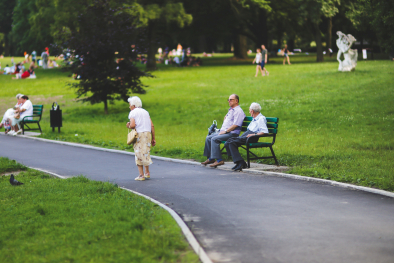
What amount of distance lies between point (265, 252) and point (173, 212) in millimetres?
1866

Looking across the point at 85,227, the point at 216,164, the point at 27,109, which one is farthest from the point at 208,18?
the point at 85,227

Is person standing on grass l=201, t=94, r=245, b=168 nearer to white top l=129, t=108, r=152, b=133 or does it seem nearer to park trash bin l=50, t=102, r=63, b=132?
white top l=129, t=108, r=152, b=133

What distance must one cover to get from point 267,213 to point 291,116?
13.3 metres

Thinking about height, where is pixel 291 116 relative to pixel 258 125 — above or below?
below

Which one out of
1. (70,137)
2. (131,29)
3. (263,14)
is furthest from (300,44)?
(70,137)

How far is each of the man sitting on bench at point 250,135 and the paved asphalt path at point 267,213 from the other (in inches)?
16.4

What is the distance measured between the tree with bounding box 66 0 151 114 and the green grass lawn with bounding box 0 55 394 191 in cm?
Answer: 156

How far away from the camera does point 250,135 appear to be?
11.3 metres

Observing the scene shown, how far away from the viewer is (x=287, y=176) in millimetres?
9992

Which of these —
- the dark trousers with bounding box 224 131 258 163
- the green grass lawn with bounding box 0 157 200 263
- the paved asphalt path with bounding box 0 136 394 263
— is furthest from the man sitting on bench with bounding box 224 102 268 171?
the green grass lawn with bounding box 0 157 200 263

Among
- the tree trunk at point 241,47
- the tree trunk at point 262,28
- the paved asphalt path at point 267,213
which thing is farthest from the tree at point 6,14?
the paved asphalt path at point 267,213

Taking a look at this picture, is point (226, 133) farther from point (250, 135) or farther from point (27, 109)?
point (27, 109)

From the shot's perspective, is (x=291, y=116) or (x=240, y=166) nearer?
(x=240, y=166)

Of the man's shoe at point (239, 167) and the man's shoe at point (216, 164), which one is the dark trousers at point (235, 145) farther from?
the man's shoe at point (216, 164)
